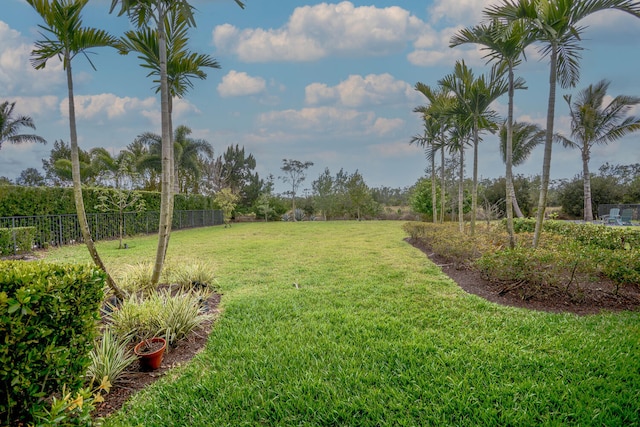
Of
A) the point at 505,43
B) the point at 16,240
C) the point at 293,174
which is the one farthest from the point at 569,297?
the point at 293,174

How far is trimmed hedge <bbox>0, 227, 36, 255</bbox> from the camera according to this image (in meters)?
7.65

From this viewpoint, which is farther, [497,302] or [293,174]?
[293,174]

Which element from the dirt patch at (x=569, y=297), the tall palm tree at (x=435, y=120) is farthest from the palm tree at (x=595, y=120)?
the dirt patch at (x=569, y=297)

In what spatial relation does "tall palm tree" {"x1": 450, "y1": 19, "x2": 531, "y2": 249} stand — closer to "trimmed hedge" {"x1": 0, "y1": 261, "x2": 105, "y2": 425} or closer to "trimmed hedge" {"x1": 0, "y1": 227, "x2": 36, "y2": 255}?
"trimmed hedge" {"x1": 0, "y1": 261, "x2": 105, "y2": 425}

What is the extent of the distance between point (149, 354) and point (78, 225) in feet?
38.1

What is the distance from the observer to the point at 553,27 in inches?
188

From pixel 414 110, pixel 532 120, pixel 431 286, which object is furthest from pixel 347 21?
pixel 532 120

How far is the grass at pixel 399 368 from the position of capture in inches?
73.7

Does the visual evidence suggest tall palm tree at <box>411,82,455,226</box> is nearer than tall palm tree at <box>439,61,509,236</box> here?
No

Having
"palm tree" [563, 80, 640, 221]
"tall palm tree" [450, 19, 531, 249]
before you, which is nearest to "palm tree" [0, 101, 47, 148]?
"tall palm tree" [450, 19, 531, 249]

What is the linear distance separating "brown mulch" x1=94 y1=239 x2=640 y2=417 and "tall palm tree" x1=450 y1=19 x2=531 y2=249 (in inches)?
69.9

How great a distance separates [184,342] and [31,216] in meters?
10.6

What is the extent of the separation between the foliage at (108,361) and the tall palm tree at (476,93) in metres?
8.44

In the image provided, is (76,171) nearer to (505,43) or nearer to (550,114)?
(550,114)
